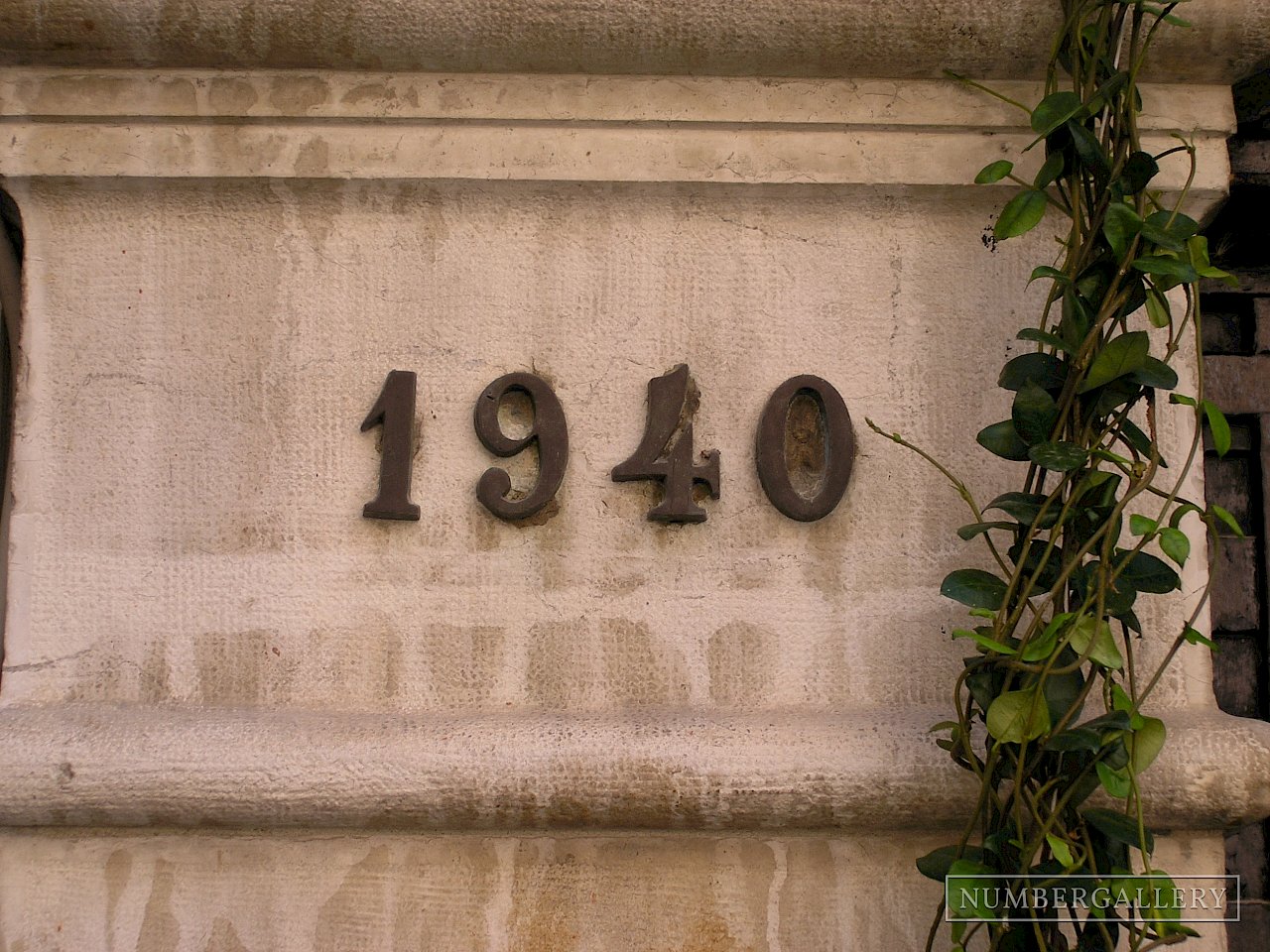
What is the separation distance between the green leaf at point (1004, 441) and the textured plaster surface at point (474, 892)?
0.56 m

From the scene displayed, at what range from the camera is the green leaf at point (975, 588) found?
4.01ft

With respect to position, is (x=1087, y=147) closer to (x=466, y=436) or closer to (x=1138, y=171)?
(x=1138, y=171)

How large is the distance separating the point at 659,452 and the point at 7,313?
1042mm

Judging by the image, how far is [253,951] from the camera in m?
1.32

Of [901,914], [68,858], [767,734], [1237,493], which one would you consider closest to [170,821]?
[68,858]

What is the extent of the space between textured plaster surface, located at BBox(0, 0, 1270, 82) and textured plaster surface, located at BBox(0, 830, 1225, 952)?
1.13 m

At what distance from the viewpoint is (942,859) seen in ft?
3.98

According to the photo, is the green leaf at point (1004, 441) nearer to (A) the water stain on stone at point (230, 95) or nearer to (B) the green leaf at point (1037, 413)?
(B) the green leaf at point (1037, 413)

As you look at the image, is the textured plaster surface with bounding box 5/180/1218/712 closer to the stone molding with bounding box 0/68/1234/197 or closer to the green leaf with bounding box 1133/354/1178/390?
the stone molding with bounding box 0/68/1234/197

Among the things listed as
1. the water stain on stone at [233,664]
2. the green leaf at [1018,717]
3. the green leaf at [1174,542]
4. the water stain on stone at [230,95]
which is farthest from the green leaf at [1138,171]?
the water stain on stone at [233,664]

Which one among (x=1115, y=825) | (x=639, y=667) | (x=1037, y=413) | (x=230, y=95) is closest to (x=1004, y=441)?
(x=1037, y=413)

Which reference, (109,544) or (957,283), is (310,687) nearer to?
(109,544)

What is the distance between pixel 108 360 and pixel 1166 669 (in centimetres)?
162

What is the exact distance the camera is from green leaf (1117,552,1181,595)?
1.20 meters
